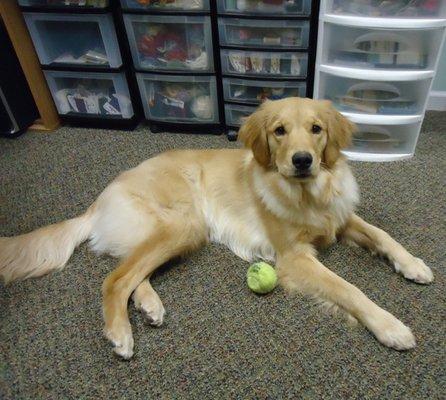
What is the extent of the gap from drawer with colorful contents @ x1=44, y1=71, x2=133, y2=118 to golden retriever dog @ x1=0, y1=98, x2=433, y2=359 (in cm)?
119

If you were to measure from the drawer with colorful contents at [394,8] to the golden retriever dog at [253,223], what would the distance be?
838 millimetres

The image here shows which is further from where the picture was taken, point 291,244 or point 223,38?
point 223,38

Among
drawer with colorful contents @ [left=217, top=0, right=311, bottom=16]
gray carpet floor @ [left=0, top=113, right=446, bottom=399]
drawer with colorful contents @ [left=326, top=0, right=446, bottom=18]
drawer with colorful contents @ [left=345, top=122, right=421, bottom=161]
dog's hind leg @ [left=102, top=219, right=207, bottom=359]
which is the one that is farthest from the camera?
drawer with colorful contents @ [left=345, top=122, right=421, bottom=161]

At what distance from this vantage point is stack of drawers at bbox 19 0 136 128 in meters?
2.37

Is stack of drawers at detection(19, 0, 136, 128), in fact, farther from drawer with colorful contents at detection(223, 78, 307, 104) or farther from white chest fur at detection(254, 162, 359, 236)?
white chest fur at detection(254, 162, 359, 236)

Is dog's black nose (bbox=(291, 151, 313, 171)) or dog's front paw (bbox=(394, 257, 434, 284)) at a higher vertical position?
dog's black nose (bbox=(291, 151, 313, 171))

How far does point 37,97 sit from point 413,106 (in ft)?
8.64

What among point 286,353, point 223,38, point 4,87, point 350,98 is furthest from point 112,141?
point 286,353

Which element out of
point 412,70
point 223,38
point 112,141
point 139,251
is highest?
point 223,38

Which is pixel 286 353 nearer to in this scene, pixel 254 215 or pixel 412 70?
pixel 254 215

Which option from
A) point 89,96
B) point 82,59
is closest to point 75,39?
point 82,59

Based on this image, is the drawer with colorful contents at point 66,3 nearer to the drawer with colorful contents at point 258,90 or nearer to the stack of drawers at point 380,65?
the drawer with colorful contents at point 258,90

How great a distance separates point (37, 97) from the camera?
269 cm

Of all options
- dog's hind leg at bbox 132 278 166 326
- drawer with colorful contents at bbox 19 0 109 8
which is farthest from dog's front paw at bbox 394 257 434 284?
drawer with colorful contents at bbox 19 0 109 8
